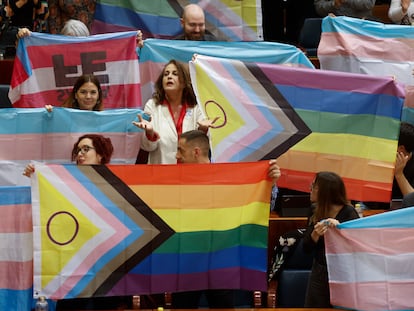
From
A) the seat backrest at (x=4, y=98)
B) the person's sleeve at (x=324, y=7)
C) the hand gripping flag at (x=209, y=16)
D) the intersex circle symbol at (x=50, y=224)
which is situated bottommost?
the intersex circle symbol at (x=50, y=224)

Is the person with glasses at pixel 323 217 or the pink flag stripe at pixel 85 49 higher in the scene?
A: the pink flag stripe at pixel 85 49

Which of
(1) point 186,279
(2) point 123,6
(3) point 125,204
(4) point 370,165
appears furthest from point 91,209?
(2) point 123,6

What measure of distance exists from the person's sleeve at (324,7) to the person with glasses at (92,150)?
137 inches

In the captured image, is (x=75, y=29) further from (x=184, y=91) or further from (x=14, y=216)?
(x=14, y=216)

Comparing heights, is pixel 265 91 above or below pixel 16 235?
above

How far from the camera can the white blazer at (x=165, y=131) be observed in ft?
24.1

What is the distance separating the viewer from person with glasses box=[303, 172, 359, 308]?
6504mm

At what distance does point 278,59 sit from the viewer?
27.6 ft

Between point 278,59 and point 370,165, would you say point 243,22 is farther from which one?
point 370,165

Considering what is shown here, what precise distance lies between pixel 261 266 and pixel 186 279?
1.36ft

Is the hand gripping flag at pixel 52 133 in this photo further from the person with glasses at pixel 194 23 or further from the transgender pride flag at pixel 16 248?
the person with glasses at pixel 194 23

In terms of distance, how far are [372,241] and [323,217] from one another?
322 millimetres

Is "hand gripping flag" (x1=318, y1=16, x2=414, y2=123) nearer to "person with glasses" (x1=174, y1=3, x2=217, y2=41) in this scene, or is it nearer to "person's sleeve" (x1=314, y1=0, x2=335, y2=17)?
"person with glasses" (x1=174, y1=3, x2=217, y2=41)

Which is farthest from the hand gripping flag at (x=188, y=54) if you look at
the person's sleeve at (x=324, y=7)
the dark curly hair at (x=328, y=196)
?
the dark curly hair at (x=328, y=196)
